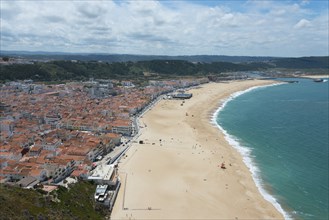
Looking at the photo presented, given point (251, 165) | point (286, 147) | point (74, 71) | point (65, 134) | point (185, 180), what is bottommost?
point (185, 180)

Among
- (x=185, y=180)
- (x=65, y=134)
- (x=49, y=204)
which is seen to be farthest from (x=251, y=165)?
(x=65, y=134)

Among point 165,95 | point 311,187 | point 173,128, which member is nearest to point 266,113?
point 173,128

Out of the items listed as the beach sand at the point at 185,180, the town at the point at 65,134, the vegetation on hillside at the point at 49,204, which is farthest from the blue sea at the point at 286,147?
the vegetation on hillside at the point at 49,204

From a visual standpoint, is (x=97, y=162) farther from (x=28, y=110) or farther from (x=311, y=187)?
(x=28, y=110)

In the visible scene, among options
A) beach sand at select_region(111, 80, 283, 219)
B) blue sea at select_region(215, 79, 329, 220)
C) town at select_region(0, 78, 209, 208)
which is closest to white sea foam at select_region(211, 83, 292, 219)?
blue sea at select_region(215, 79, 329, 220)

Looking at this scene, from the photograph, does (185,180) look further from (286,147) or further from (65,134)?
(65,134)

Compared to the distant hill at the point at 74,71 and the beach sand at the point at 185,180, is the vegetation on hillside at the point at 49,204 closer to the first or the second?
the beach sand at the point at 185,180

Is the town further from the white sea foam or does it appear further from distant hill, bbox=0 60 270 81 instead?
distant hill, bbox=0 60 270 81
